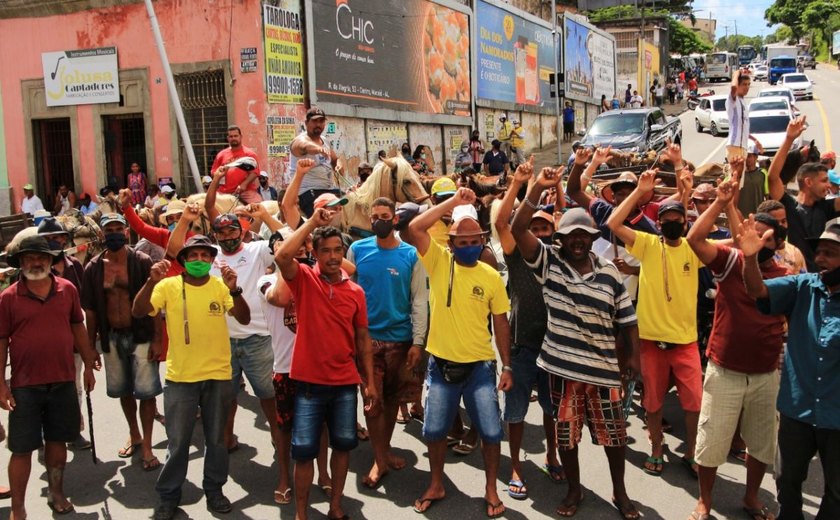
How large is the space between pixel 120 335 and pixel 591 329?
3.64 meters

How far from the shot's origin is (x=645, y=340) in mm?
5855

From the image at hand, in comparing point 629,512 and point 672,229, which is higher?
point 672,229

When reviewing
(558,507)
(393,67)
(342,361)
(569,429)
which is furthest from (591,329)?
(393,67)

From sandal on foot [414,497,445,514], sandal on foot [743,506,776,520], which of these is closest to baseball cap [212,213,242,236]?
sandal on foot [414,497,445,514]

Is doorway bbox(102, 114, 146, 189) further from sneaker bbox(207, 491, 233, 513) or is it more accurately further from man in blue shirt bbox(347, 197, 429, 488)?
sneaker bbox(207, 491, 233, 513)

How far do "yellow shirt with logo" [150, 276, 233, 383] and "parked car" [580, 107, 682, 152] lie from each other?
49.8ft

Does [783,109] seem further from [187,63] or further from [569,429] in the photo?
[569,429]

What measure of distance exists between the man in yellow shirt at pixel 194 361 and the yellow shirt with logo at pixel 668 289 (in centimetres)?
284

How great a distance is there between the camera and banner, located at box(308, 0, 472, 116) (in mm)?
17984

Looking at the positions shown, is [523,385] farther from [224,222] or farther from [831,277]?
[224,222]

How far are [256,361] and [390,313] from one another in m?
1.08

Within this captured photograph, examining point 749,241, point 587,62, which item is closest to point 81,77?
point 749,241

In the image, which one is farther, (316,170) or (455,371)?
(316,170)

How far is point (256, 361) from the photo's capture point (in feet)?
19.7
